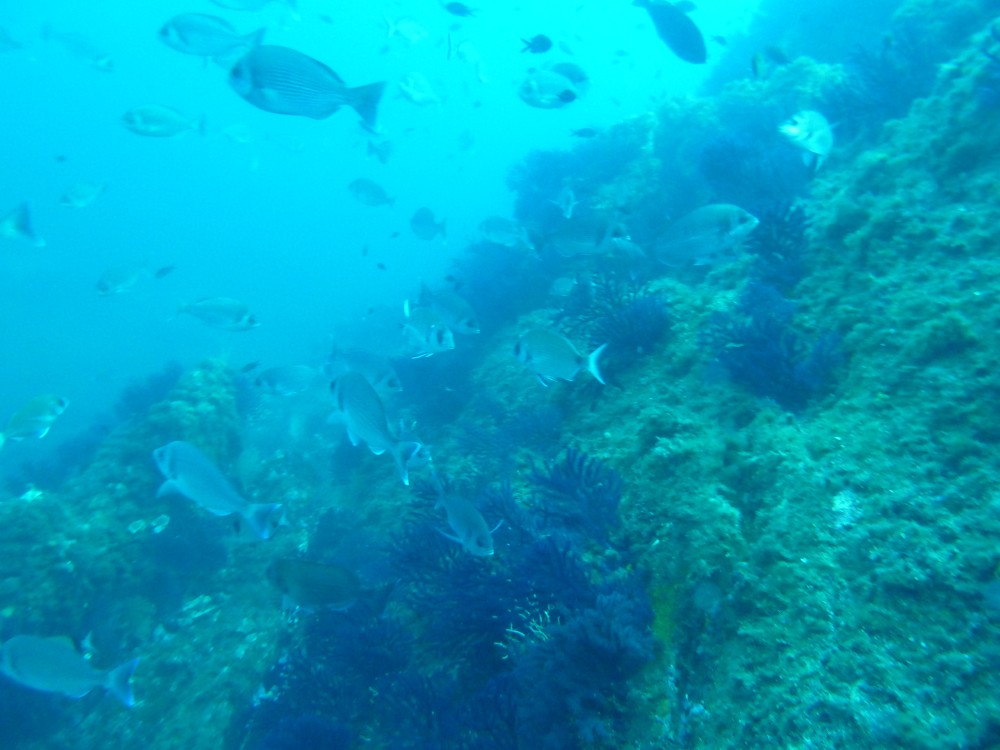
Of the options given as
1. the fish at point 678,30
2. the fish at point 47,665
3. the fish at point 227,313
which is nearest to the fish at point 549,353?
the fish at point 47,665

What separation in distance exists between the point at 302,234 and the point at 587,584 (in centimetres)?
9450

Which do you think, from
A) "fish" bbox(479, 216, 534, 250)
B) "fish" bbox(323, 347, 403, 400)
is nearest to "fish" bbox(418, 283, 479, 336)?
"fish" bbox(323, 347, 403, 400)

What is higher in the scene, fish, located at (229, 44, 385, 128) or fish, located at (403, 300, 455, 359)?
fish, located at (229, 44, 385, 128)

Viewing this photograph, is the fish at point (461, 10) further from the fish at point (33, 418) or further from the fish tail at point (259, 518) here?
the fish tail at point (259, 518)

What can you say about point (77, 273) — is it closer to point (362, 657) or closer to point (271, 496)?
point (271, 496)

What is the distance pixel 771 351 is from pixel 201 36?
8.84m

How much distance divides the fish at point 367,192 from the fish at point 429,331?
20.4ft

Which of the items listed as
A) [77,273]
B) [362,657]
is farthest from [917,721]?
[77,273]

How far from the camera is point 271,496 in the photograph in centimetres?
1019

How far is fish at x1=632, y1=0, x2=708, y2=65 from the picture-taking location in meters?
6.24

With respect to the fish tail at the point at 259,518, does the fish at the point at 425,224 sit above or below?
above

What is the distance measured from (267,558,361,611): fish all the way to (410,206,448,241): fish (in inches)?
310

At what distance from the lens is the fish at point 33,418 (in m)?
7.71

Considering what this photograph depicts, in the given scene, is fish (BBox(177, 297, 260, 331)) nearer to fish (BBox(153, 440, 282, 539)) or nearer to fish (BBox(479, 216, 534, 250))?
fish (BBox(153, 440, 282, 539))
